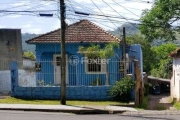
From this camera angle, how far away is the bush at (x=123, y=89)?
21781 millimetres

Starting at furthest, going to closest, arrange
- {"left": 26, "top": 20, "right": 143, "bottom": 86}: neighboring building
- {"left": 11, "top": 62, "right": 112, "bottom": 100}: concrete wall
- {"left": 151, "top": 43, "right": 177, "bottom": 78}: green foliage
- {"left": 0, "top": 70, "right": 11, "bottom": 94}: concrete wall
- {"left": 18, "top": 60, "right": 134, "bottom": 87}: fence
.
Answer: {"left": 151, "top": 43, "right": 177, "bottom": 78}: green foliage, {"left": 0, "top": 70, "right": 11, "bottom": 94}: concrete wall, {"left": 26, "top": 20, "right": 143, "bottom": 86}: neighboring building, {"left": 18, "top": 60, "right": 134, "bottom": 87}: fence, {"left": 11, "top": 62, "right": 112, "bottom": 100}: concrete wall

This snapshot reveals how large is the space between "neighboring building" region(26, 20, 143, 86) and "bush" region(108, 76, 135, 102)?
2.35m

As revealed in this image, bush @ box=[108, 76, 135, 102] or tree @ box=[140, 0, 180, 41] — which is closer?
bush @ box=[108, 76, 135, 102]

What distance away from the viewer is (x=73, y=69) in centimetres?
2650

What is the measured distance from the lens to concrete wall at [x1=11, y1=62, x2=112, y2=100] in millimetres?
22531

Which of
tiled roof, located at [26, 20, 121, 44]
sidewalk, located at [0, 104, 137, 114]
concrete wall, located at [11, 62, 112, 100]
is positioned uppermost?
tiled roof, located at [26, 20, 121, 44]

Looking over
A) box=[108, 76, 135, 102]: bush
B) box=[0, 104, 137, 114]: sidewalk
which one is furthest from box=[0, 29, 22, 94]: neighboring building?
box=[0, 104, 137, 114]: sidewalk

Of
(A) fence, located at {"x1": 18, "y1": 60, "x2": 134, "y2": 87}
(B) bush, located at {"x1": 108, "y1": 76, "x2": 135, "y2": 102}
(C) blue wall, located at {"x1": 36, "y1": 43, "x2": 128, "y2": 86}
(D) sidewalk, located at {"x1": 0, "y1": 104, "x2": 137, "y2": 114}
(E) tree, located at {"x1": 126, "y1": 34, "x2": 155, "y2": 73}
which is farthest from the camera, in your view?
(E) tree, located at {"x1": 126, "y1": 34, "x2": 155, "y2": 73}

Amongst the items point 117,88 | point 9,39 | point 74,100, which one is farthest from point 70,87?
point 9,39

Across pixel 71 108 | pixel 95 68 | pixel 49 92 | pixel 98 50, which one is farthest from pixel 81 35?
pixel 71 108

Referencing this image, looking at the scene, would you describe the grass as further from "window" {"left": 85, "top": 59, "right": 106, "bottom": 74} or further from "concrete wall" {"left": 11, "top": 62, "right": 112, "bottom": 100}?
"window" {"left": 85, "top": 59, "right": 106, "bottom": 74}

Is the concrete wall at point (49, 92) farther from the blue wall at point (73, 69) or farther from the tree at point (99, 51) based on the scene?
the blue wall at point (73, 69)

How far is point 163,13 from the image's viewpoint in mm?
36625

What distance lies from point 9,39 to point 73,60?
12169 mm
